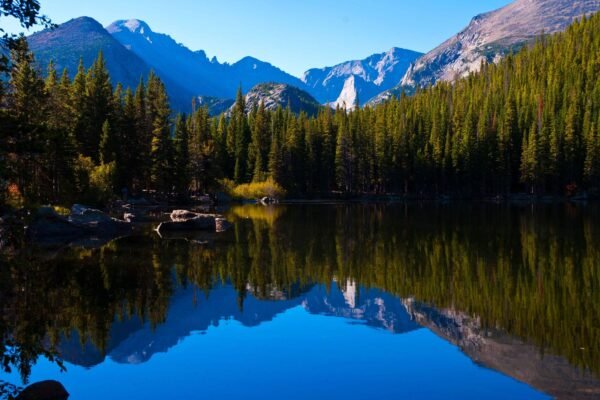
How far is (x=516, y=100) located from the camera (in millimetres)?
128750

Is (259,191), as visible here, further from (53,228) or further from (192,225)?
(53,228)

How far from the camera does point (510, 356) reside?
557 inches

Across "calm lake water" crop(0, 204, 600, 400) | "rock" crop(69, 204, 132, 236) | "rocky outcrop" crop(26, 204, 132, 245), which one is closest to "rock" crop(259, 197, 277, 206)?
"rocky outcrop" crop(26, 204, 132, 245)

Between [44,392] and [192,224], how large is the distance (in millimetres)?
34224

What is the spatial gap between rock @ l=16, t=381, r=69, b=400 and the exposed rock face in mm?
10699

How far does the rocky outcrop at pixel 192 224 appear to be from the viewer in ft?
143

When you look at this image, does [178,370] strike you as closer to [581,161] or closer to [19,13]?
[19,13]

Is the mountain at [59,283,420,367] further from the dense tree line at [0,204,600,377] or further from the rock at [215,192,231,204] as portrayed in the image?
the rock at [215,192,231,204]

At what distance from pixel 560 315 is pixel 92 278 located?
19.4m

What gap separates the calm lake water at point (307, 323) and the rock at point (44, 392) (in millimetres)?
622

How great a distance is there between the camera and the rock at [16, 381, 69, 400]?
1062 centimetres

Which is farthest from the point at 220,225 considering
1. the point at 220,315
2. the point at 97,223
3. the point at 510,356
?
the point at 510,356

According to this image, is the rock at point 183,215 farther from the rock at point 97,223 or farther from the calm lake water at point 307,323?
the calm lake water at point 307,323

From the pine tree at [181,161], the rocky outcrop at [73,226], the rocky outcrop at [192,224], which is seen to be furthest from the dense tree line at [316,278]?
the pine tree at [181,161]
